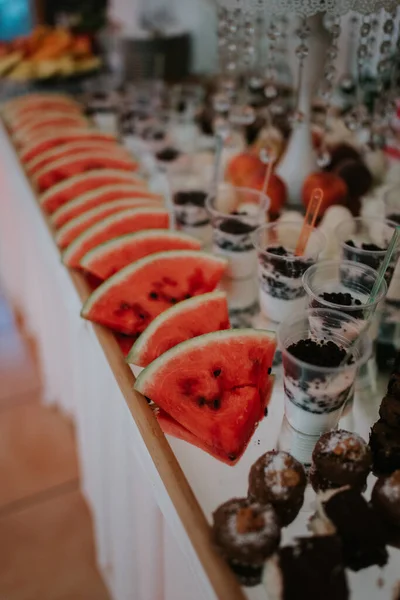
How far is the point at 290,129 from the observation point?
6.47ft

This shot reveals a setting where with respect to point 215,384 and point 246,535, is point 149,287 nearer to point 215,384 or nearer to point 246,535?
point 215,384

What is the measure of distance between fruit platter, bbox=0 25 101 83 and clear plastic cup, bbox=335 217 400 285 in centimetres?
187

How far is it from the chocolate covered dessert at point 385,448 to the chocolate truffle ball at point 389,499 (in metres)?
0.09

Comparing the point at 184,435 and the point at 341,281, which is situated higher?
the point at 341,281

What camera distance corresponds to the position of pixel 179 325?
1103 mm

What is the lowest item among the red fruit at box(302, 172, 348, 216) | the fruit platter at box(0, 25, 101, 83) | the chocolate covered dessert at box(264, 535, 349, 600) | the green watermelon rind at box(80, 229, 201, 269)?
the chocolate covered dessert at box(264, 535, 349, 600)

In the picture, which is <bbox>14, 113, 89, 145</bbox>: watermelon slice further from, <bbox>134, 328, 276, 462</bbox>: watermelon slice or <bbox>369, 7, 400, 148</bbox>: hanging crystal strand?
<bbox>134, 328, 276, 462</bbox>: watermelon slice

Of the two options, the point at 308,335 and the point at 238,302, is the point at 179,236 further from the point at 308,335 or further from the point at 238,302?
the point at 308,335

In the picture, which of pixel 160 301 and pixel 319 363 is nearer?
pixel 319 363

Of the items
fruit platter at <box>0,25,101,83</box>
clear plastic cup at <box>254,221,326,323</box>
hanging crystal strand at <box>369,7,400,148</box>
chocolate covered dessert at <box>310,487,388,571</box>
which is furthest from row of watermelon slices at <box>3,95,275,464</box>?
fruit platter at <box>0,25,101,83</box>

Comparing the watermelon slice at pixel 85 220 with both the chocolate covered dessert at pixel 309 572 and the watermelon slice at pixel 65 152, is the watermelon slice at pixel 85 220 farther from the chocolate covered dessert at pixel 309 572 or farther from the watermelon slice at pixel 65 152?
the chocolate covered dessert at pixel 309 572

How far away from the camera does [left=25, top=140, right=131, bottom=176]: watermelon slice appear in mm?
1921

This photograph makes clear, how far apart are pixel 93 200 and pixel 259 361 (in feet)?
2.63

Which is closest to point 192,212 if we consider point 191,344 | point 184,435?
point 191,344
